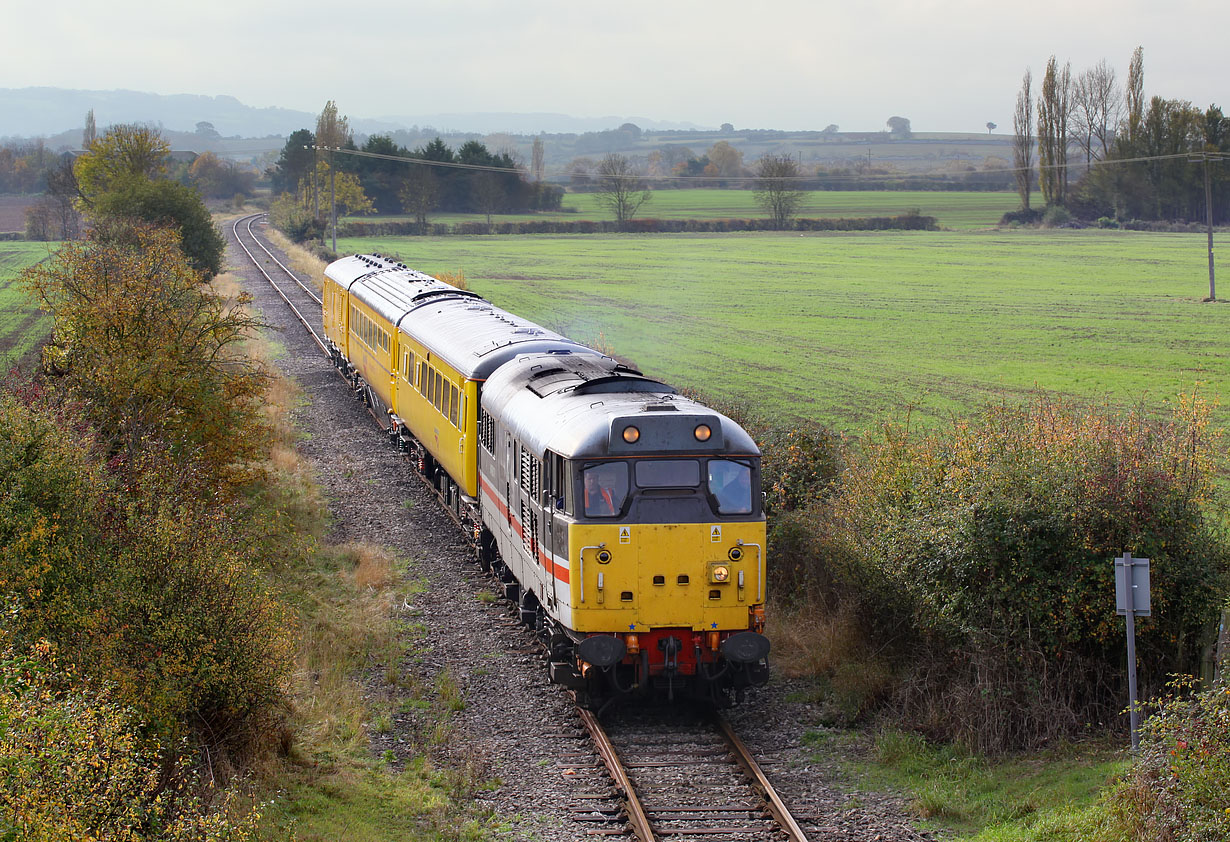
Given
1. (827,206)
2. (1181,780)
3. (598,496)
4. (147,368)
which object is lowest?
(1181,780)

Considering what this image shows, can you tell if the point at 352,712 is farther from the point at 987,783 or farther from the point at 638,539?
the point at 987,783

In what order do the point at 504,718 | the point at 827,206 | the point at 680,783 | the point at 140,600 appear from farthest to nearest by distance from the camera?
1. the point at 827,206
2. the point at 504,718
3. the point at 680,783
4. the point at 140,600

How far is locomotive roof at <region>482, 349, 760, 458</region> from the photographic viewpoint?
473 inches

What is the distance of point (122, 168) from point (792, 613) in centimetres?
5413

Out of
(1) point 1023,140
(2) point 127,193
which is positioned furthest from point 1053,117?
(2) point 127,193

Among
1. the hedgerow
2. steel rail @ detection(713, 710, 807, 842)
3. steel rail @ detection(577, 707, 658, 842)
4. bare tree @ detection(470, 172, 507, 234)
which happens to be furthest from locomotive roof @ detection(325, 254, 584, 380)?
bare tree @ detection(470, 172, 507, 234)

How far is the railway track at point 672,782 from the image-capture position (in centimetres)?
1006

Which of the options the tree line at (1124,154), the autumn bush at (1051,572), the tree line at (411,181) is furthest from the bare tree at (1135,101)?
the autumn bush at (1051,572)

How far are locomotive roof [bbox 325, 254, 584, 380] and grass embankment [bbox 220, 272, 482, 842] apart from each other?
366 centimetres

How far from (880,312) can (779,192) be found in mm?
53894

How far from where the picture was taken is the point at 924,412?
88.8 ft

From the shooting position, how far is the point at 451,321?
21484 millimetres

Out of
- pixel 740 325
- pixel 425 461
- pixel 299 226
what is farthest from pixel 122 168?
pixel 425 461

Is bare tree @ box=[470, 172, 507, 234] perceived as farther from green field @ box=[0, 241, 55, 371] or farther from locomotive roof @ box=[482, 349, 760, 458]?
locomotive roof @ box=[482, 349, 760, 458]
